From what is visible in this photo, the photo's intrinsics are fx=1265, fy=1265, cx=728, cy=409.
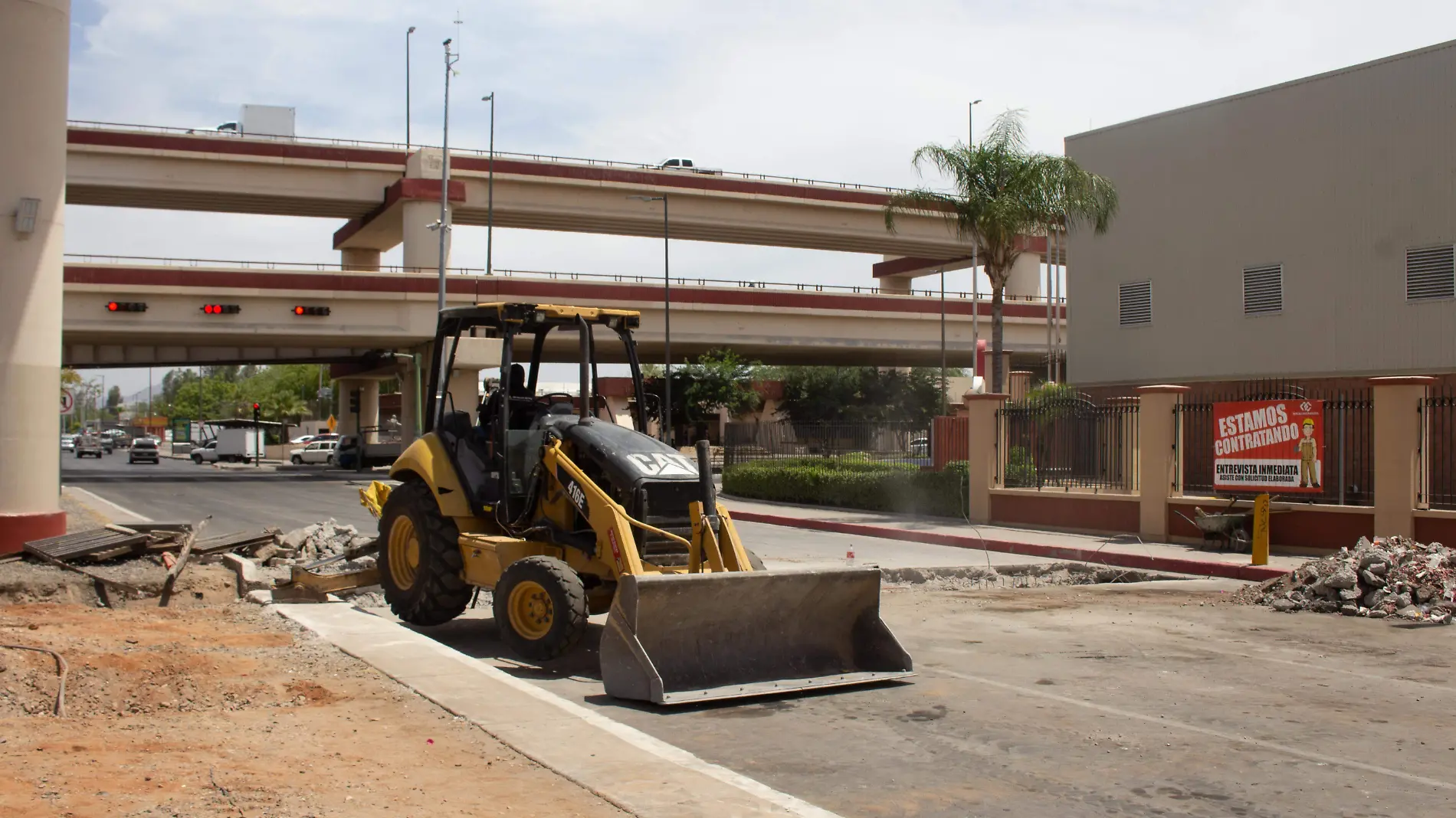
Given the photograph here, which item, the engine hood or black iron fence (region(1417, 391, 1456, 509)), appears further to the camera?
black iron fence (region(1417, 391, 1456, 509))

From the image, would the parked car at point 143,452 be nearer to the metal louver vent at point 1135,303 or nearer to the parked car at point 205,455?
the parked car at point 205,455

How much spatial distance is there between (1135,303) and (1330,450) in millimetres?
10195

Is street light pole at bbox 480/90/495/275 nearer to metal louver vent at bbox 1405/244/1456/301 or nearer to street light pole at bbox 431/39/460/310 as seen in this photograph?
street light pole at bbox 431/39/460/310

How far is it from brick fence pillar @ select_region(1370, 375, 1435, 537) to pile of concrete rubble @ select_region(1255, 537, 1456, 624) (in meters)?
3.78

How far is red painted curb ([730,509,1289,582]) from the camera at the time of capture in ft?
55.3

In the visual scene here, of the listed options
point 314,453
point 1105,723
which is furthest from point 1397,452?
point 314,453

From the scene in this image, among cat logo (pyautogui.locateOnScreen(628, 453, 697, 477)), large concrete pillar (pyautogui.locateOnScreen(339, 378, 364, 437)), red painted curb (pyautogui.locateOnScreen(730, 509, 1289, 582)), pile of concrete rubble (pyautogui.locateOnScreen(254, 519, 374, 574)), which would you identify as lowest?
red painted curb (pyautogui.locateOnScreen(730, 509, 1289, 582))

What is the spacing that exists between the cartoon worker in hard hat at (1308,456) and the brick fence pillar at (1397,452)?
3.49 feet

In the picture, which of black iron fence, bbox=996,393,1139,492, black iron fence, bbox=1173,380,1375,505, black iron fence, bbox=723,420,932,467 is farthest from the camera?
black iron fence, bbox=723,420,932,467

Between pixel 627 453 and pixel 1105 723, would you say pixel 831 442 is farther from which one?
pixel 1105 723

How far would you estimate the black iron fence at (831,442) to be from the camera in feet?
97.0

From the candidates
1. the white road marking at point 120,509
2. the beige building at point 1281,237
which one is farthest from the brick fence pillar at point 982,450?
the white road marking at point 120,509

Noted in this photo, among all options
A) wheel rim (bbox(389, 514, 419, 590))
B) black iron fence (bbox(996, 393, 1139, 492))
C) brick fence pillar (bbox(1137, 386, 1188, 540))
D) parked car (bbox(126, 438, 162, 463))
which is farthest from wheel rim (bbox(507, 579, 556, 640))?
parked car (bbox(126, 438, 162, 463))

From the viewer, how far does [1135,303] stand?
28859mm
